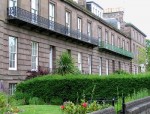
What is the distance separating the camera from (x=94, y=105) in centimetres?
962

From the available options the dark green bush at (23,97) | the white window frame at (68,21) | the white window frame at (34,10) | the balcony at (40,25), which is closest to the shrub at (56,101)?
the dark green bush at (23,97)

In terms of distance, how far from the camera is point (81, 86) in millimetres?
22688

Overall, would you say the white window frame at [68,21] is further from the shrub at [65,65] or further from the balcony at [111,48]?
the shrub at [65,65]

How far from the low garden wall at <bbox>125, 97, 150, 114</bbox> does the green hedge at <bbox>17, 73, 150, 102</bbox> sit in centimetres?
853

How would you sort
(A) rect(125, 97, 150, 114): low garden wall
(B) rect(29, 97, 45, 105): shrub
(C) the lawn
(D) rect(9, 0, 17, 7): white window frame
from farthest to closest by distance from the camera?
(D) rect(9, 0, 17, 7): white window frame
(B) rect(29, 97, 45, 105): shrub
(C) the lawn
(A) rect(125, 97, 150, 114): low garden wall

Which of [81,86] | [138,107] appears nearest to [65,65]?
[81,86]

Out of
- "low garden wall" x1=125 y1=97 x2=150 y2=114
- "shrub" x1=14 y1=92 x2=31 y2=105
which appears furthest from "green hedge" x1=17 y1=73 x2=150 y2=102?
"low garden wall" x1=125 y1=97 x2=150 y2=114

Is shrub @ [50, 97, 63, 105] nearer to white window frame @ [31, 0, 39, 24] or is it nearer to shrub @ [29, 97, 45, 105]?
shrub @ [29, 97, 45, 105]

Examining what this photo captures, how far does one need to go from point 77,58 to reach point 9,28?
15.6m

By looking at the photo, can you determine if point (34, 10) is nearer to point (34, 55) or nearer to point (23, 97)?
point (34, 55)

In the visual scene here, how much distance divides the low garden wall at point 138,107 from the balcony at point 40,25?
Result: 17.6 m

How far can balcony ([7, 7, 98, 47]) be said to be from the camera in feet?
95.4

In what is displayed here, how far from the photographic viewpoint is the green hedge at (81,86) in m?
22.3

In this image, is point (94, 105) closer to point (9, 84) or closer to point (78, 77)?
point (78, 77)
